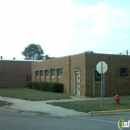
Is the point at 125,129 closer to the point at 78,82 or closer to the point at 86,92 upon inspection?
the point at 86,92

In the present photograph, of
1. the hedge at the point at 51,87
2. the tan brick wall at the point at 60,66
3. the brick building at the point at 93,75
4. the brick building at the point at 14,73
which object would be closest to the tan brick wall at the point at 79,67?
the brick building at the point at 93,75

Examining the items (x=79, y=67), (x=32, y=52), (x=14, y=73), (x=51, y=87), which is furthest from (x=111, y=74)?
(x=32, y=52)

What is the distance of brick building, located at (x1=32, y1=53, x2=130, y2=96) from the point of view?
27.4 metres

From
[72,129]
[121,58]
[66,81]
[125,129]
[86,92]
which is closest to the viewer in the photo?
[125,129]

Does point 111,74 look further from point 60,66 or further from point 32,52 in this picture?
point 32,52

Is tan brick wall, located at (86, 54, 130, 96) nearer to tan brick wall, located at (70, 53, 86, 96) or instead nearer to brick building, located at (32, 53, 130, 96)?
brick building, located at (32, 53, 130, 96)

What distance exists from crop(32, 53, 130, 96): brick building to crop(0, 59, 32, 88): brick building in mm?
19186

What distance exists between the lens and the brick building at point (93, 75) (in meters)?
27.4

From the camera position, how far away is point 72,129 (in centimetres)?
1055

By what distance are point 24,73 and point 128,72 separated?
2559 centimetres

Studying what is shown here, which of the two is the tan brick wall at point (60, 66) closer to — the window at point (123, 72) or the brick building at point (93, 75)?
the brick building at point (93, 75)

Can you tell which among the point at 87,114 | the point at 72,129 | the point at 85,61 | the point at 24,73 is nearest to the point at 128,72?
the point at 85,61

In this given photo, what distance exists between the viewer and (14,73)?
165 feet

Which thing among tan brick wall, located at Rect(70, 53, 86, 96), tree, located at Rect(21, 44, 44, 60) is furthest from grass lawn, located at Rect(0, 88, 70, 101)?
tree, located at Rect(21, 44, 44, 60)
